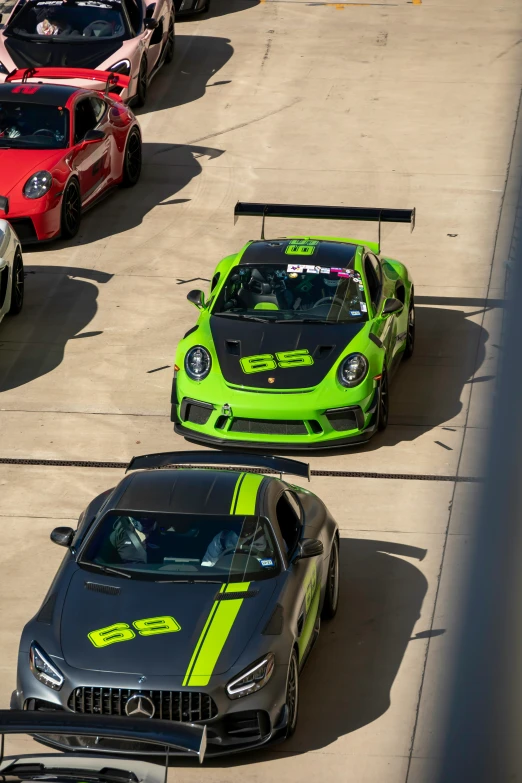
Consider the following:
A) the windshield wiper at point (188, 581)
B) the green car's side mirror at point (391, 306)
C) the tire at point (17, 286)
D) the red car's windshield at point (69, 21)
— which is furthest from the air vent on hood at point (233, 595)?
the red car's windshield at point (69, 21)

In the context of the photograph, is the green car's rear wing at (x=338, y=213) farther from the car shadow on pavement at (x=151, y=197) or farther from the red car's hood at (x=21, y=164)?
the car shadow on pavement at (x=151, y=197)

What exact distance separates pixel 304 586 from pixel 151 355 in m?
5.64

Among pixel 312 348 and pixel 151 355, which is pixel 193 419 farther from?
pixel 151 355

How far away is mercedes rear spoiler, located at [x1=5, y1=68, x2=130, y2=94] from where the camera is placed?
54.4ft

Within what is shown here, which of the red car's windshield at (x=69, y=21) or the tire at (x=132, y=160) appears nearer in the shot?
the tire at (x=132, y=160)

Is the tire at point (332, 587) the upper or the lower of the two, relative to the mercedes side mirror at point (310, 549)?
lower

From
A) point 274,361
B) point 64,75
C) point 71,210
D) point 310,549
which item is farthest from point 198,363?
point 64,75

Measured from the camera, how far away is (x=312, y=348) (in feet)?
33.5

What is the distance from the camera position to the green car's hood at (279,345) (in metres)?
10.0

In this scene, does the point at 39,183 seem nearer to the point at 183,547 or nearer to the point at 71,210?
the point at 71,210

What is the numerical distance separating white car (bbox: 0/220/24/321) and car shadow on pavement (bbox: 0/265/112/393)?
28cm

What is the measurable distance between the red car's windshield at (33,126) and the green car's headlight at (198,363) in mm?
5049

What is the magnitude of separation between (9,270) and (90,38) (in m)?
6.69

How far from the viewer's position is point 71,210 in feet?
47.8
